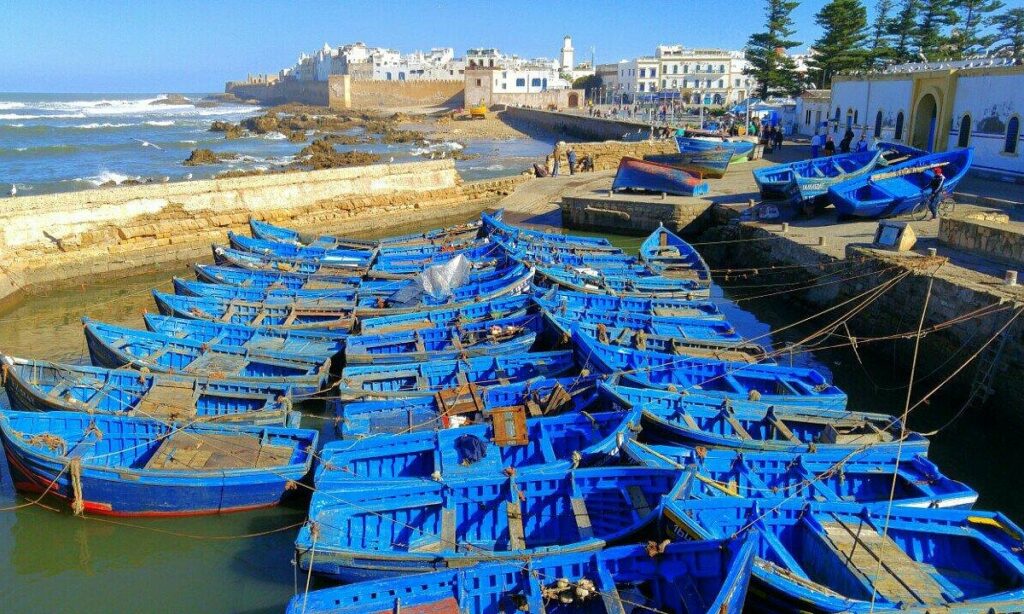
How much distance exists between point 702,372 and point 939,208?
11997 mm

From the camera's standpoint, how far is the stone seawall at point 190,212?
768 inches


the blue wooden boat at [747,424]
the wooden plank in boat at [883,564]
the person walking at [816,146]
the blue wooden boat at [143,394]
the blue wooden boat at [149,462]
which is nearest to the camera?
the wooden plank in boat at [883,564]

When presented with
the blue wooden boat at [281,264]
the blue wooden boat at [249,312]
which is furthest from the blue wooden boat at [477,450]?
the blue wooden boat at [281,264]

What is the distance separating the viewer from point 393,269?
17.5 m

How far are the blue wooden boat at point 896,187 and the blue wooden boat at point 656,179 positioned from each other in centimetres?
584

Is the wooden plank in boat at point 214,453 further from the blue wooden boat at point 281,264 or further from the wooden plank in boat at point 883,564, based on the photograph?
the blue wooden boat at point 281,264

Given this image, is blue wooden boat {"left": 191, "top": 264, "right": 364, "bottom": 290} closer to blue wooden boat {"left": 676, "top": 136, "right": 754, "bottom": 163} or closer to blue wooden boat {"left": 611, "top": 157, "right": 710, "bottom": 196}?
blue wooden boat {"left": 611, "top": 157, "right": 710, "bottom": 196}

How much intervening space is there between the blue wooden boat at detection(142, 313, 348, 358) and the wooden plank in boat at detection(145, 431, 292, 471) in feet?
11.2

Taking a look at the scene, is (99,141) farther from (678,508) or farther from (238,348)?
(678,508)

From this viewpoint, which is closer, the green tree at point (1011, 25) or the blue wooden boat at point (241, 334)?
the blue wooden boat at point (241, 334)

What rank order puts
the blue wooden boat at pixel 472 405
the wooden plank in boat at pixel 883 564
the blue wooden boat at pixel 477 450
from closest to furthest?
the wooden plank in boat at pixel 883 564 < the blue wooden boat at pixel 477 450 < the blue wooden boat at pixel 472 405

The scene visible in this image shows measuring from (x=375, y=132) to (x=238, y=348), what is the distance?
59924mm

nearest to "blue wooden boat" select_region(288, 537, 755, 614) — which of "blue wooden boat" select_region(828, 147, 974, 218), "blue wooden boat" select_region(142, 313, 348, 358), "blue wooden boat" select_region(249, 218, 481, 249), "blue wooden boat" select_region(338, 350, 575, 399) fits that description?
"blue wooden boat" select_region(338, 350, 575, 399)

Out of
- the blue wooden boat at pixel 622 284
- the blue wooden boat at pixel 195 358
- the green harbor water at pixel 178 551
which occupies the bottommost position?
the green harbor water at pixel 178 551
